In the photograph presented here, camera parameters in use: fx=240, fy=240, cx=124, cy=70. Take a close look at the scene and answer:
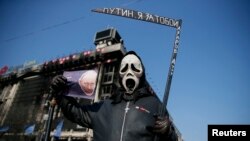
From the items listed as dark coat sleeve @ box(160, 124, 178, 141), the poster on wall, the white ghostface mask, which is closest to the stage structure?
the poster on wall

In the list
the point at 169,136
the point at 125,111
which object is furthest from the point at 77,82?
the point at 169,136

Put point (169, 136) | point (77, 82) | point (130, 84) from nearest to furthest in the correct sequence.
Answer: point (169, 136) → point (130, 84) → point (77, 82)

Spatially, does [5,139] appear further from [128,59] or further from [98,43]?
[128,59]

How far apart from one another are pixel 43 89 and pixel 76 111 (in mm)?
38834

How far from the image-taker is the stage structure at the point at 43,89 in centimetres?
3272

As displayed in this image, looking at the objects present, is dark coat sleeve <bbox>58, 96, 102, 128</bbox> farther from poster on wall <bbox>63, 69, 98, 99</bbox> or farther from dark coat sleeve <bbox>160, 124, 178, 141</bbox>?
dark coat sleeve <bbox>160, 124, 178, 141</bbox>

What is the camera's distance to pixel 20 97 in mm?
43031

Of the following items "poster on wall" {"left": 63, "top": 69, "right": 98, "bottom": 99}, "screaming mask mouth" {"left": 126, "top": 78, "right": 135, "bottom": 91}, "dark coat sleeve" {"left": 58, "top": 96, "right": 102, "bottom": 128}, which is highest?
"poster on wall" {"left": 63, "top": 69, "right": 98, "bottom": 99}

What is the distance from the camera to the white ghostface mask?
11.5ft

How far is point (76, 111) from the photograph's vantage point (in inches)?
130

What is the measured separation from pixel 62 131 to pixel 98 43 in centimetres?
2120

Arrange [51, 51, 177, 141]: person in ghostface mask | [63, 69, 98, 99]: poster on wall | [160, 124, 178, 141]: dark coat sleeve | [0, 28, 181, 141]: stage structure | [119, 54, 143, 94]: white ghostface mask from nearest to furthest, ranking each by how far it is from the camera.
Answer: [160, 124, 178, 141]: dark coat sleeve < [51, 51, 177, 141]: person in ghostface mask < [119, 54, 143, 94]: white ghostface mask < [63, 69, 98, 99]: poster on wall < [0, 28, 181, 141]: stage structure

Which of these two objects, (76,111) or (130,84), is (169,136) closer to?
(130,84)

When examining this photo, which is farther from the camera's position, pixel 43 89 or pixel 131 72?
pixel 43 89
